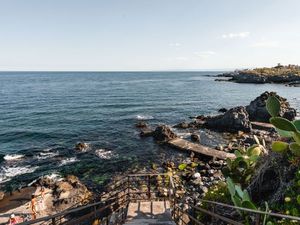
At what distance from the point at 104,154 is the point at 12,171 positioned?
8.27 m

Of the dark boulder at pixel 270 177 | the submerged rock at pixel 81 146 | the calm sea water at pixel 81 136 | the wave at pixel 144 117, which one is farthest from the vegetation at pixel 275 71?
the dark boulder at pixel 270 177

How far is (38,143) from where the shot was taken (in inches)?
1242

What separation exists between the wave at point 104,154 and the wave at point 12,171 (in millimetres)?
5918

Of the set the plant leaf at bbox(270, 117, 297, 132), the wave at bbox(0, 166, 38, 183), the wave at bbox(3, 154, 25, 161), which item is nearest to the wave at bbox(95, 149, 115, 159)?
the wave at bbox(0, 166, 38, 183)

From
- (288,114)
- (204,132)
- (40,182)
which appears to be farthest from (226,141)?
(40,182)

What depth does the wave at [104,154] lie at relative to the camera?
26578 mm

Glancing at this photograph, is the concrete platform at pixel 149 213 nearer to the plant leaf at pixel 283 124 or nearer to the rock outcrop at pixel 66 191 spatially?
the plant leaf at pixel 283 124

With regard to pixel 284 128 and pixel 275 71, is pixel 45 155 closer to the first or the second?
pixel 284 128

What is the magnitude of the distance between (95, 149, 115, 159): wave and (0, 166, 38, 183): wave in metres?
5.92

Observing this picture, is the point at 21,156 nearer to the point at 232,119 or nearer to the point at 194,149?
the point at 194,149

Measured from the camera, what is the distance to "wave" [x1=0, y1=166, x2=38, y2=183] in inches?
874

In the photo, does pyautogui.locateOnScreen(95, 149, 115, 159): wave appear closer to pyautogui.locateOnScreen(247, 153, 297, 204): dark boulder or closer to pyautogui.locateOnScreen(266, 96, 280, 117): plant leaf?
pyautogui.locateOnScreen(247, 153, 297, 204): dark boulder

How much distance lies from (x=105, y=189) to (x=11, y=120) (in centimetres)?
3047

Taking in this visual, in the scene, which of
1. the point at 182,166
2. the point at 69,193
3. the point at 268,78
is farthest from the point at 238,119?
the point at 268,78
